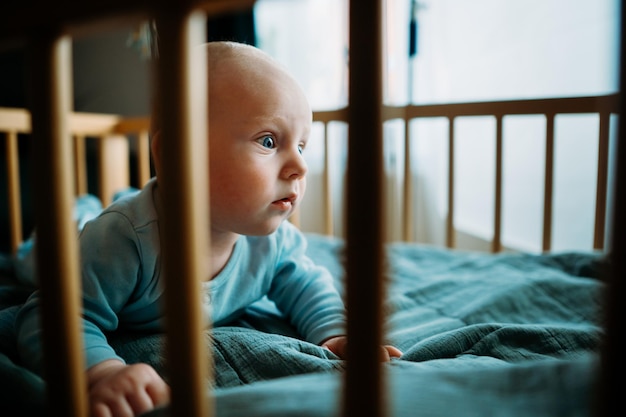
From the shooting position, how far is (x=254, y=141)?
590mm

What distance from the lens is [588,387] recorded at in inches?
14.8

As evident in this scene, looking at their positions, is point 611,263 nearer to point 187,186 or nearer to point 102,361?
point 187,186

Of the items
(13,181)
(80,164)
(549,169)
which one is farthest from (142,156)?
(549,169)

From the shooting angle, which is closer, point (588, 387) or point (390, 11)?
point (588, 387)

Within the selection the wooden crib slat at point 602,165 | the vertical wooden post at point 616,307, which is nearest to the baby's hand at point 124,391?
the vertical wooden post at point 616,307

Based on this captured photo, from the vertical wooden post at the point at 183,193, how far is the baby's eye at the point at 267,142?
0.85 feet

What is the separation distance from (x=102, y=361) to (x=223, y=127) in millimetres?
279

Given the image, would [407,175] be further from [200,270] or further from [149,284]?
[200,270]

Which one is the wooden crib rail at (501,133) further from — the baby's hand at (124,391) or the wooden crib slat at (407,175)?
the baby's hand at (124,391)

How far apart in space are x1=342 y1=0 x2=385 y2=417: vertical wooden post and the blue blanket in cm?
2

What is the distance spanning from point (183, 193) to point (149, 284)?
35cm

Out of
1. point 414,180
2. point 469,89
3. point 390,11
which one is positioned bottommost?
point 414,180

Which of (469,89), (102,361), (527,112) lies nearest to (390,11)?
(469,89)

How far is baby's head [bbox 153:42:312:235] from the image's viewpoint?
1.92 feet
